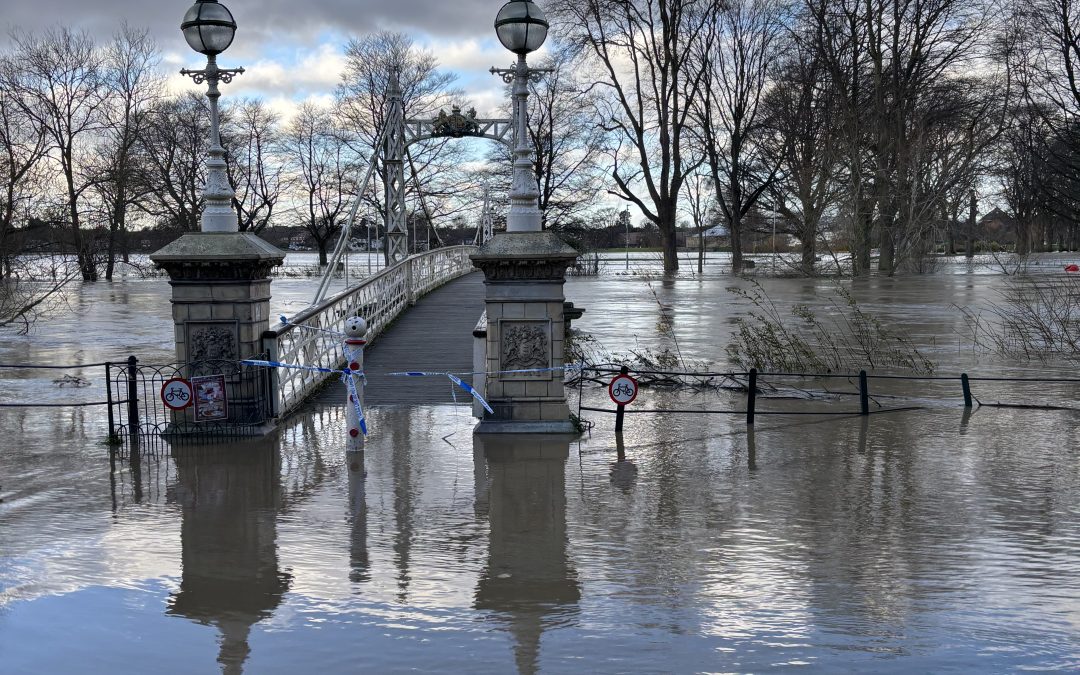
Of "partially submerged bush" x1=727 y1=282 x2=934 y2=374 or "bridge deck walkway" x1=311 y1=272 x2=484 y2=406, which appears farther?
"partially submerged bush" x1=727 y1=282 x2=934 y2=374

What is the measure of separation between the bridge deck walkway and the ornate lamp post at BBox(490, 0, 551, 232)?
240 centimetres

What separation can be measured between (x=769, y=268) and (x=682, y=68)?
12169mm

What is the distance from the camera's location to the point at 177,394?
1030 cm

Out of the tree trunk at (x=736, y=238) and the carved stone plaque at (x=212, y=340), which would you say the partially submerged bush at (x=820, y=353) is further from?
the tree trunk at (x=736, y=238)

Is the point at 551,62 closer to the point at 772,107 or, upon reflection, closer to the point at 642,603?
the point at 772,107

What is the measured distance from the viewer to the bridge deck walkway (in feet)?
44.0

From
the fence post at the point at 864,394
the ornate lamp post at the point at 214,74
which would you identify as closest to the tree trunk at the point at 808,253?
the fence post at the point at 864,394

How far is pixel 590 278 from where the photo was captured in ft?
168

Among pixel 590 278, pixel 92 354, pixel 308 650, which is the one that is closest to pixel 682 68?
pixel 590 278

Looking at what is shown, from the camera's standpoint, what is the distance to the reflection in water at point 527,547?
5484mm

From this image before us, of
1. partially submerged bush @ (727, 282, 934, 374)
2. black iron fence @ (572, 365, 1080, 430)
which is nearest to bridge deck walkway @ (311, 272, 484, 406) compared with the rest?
black iron fence @ (572, 365, 1080, 430)

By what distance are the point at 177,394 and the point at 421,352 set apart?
6.94 m

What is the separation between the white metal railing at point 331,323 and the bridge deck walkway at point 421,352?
31cm

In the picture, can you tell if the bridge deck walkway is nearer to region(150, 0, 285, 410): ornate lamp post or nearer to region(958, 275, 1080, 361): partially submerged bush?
region(150, 0, 285, 410): ornate lamp post
